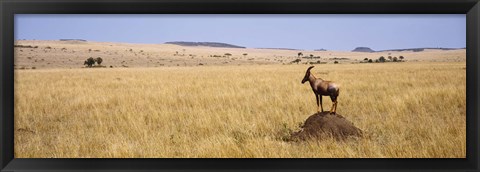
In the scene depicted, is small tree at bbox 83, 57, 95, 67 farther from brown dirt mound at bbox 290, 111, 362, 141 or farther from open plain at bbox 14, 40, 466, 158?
brown dirt mound at bbox 290, 111, 362, 141

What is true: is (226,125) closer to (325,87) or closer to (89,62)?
(325,87)

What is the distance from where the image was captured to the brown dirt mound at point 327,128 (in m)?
5.39

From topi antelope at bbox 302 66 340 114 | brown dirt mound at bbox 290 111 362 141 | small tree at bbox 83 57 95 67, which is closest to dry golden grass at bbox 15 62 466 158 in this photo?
brown dirt mound at bbox 290 111 362 141

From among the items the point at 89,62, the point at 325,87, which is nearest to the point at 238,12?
the point at 325,87

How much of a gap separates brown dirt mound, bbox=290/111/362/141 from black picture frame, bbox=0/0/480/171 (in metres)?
0.96

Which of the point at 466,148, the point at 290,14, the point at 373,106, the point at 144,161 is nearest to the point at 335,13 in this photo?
the point at 290,14

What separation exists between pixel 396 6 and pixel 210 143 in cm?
281

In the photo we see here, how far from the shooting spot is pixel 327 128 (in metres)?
5.39

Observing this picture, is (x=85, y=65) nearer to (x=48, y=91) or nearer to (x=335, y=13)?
(x=48, y=91)

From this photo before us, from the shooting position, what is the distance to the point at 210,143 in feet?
17.4

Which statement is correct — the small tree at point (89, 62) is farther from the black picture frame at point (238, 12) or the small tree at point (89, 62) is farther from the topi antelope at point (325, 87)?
the topi antelope at point (325, 87)

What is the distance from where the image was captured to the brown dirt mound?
5.39 m

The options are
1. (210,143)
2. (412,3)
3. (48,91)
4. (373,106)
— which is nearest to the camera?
(412,3)

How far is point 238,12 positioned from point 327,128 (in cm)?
206
